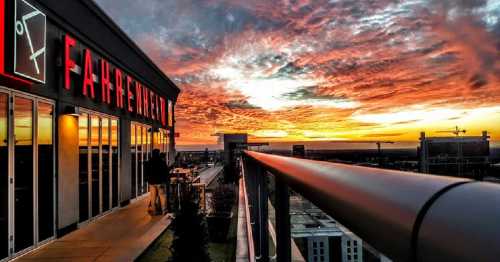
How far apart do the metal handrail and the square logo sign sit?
6.86 meters

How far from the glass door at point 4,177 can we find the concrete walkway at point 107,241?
48 centimetres

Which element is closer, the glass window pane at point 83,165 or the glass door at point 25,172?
the glass door at point 25,172

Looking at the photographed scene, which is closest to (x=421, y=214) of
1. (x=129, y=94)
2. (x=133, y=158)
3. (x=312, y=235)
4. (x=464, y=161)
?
(x=312, y=235)

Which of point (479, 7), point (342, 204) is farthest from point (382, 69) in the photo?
point (342, 204)

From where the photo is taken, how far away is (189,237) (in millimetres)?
4809

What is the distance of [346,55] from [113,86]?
7.20m

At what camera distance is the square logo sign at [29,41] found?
20.1ft

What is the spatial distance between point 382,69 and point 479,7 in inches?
272

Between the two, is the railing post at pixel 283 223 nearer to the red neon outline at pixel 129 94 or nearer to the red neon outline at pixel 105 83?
the red neon outline at pixel 105 83

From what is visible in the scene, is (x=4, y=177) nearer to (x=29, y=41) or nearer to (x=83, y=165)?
(x=29, y=41)

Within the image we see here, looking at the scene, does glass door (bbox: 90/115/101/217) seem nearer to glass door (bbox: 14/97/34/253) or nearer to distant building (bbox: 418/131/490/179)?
glass door (bbox: 14/97/34/253)

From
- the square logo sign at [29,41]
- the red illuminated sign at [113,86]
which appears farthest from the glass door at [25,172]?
the red illuminated sign at [113,86]

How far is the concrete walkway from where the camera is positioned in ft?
21.6

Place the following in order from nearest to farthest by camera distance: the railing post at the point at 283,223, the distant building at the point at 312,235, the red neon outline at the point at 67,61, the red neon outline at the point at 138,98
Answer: the distant building at the point at 312,235 < the railing post at the point at 283,223 < the red neon outline at the point at 67,61 < the red neon outline at the point at 138,98
